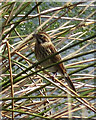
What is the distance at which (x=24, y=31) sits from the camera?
196 inches

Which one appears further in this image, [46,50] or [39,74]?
[46,50]

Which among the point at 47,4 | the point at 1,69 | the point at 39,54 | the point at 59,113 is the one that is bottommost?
the point at 59,113

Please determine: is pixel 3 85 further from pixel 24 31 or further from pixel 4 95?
pixel 24 31

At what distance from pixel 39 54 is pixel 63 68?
0.22 meters

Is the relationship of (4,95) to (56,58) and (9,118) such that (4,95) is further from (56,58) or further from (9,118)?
(56,58)

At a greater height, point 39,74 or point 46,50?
point 46,50

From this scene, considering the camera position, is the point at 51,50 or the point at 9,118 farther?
the point at 51,50

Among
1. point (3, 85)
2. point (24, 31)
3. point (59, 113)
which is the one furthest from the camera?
point (24, 31)

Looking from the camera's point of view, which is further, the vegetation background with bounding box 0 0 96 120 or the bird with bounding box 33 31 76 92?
the bird with bounding box 33 31 76 92

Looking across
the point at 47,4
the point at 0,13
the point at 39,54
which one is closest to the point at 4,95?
the point at 39,54

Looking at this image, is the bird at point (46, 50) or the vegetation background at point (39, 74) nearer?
the vegetation background at point (39, 74)

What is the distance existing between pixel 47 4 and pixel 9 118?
383 cm

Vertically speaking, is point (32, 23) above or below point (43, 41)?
above

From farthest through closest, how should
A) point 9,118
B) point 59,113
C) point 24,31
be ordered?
1. point 24,31
2. point 9,118
3. point 59,113
